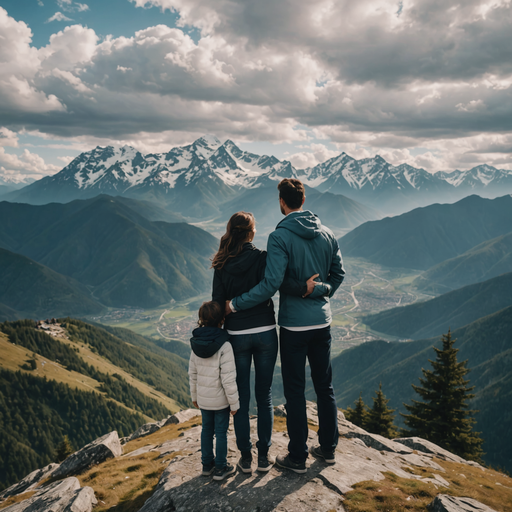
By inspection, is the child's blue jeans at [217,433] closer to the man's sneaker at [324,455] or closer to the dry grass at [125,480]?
the man's sneaker at [324,455]

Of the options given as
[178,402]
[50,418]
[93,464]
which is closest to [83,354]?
[50,418]

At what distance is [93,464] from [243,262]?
51.0 feet

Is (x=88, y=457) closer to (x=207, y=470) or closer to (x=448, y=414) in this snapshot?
(x=207, y=470)

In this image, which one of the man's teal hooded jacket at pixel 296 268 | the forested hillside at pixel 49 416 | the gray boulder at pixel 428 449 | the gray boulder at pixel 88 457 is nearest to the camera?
the man's teal hooded jacket at pixel 296 268

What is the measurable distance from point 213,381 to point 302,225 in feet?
16.0

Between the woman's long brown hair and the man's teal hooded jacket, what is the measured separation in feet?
2.53

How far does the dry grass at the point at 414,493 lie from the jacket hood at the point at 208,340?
5.24 m

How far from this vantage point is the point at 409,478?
11.5 m

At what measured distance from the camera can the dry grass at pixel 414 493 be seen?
914 centimetres

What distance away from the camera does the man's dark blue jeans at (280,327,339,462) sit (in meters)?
9.21

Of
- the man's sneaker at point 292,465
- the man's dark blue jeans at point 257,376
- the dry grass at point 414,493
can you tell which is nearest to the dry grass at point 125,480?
the man's dark blue jeans at point 257,376

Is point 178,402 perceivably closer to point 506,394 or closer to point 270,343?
point 506,394

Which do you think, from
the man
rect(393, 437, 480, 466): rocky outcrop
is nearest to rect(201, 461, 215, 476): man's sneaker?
the man

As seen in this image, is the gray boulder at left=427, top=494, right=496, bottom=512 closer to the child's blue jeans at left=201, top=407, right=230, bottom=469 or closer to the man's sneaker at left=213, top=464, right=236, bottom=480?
the man's sneaker at left=213, top=464, right=236, bottom=480
